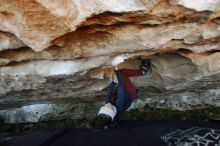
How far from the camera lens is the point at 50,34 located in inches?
99.1

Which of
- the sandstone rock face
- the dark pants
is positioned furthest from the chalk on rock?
the dark pants

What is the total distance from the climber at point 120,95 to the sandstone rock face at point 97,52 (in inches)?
3.2

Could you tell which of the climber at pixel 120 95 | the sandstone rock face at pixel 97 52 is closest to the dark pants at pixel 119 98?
the climber at pixel 120 95

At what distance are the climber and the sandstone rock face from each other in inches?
3.2

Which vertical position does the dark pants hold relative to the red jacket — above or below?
below

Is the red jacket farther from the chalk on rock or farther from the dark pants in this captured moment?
the chalk on rock

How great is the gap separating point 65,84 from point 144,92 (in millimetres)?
906

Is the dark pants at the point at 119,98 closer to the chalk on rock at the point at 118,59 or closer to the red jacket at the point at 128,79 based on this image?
the red jacket at the point at 128,79

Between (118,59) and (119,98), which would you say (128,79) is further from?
(118,59)

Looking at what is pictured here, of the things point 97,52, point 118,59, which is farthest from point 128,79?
point 97,52

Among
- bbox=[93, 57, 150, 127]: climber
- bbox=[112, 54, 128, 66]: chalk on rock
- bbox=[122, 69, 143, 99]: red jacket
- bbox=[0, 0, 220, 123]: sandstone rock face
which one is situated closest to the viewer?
bbox=[0, 0, 220, 123]: sandstone rock face

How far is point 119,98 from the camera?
10.5 feet

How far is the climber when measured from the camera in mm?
3151

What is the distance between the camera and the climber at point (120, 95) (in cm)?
315
